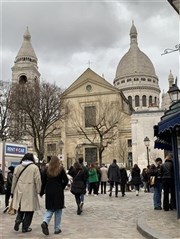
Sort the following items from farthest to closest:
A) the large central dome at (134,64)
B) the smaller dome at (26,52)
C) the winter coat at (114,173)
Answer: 1. the large central dome at (134,64)
2. the smaller dome at (26,52)
3. the winter coat at (114,173)

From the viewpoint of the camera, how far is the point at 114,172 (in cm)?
1867

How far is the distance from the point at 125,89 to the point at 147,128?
37.2m

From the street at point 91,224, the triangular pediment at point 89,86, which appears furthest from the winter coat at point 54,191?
the triangular pediment at point 89,86

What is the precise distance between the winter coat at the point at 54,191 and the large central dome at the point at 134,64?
82811 millimetres

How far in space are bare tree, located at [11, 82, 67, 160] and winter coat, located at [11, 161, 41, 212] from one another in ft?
91.0

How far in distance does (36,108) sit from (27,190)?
29067 millimetres

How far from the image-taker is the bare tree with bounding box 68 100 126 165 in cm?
5224

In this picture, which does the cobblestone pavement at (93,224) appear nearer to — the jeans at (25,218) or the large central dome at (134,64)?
the jeans at (25,218)

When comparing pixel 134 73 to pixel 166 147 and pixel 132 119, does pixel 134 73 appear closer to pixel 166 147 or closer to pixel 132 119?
pixel 132 119

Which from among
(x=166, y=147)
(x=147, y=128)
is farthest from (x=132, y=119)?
(x=166, y=147)

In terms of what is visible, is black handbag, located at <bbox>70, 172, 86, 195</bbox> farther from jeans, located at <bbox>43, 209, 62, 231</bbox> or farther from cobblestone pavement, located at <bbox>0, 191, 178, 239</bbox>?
jeans, located at <bbox>43, 209, 62, 231</bbox>

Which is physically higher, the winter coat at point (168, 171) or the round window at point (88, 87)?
the round window at point (88, 87)

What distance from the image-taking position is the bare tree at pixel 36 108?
37.0m

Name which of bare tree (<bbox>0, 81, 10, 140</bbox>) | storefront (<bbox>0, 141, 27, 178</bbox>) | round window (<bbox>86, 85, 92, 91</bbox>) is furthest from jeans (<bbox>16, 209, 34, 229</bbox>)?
round window (<bbox>86, 85, 92, 91</bbox>)
